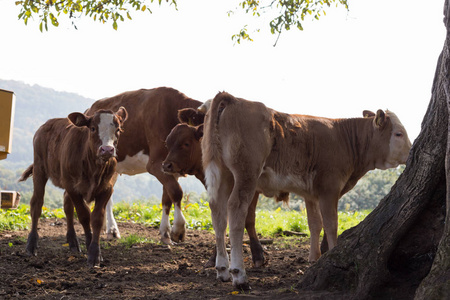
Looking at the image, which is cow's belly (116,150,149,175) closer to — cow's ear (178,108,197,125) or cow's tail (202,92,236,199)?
cow's ear (178,108,197,125)

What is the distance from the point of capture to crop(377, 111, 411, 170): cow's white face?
7238mm

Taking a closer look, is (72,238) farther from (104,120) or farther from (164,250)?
(104,120)

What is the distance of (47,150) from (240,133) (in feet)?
13.5

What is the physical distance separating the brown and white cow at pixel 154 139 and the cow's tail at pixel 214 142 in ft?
11.2

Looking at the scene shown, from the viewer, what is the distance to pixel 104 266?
6891 mm

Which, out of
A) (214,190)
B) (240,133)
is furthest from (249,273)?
(240,133)

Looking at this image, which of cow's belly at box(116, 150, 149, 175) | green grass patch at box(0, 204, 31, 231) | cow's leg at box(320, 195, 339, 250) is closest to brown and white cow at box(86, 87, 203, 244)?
cow's belly at box(116, 150, 149, 175)

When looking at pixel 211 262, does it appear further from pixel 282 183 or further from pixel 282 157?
pixel 282 157

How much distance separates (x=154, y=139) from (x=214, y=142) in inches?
163

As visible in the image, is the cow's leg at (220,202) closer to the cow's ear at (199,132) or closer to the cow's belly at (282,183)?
the cow's belly at (282,183)

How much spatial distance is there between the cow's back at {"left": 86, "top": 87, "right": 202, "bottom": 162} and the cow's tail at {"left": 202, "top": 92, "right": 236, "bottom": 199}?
12.4 ft

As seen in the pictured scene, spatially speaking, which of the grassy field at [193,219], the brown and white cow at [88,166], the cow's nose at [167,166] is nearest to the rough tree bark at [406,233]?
the cow's nose at [167,166]

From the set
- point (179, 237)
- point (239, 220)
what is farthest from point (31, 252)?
point (239, 220)

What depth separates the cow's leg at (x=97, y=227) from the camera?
6.95 meters
